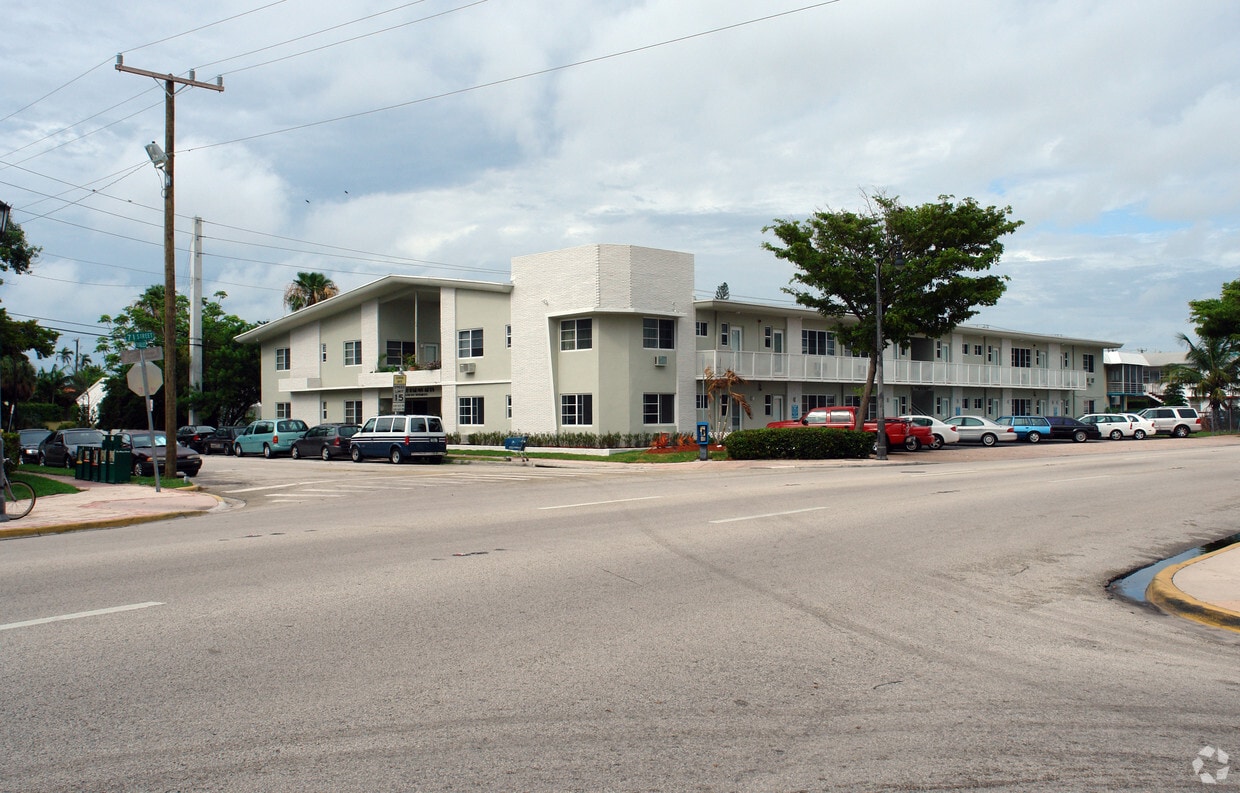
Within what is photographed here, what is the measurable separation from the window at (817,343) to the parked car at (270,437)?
76.3 ft

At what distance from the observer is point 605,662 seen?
20.4 ft

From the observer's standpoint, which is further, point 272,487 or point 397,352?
point 397,352

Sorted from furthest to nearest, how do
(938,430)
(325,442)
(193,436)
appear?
1. (193,436)
2. (938,430)
3. (325,442)

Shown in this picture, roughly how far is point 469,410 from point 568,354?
6.48 metres

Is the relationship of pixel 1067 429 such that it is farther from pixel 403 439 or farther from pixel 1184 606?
pixel 1184 606

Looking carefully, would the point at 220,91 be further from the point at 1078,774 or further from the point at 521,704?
the point at 1078,774

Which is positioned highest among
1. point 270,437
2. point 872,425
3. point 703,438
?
point 872,425

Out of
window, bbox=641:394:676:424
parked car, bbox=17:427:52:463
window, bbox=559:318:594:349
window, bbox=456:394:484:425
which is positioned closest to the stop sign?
window, bbox=559:318:594:349

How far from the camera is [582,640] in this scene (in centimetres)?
677

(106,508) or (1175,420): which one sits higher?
(1175,420)

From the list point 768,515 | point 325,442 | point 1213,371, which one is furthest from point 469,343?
point 1213,371

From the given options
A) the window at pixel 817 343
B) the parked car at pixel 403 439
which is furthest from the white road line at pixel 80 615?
the window at pixel 817 343

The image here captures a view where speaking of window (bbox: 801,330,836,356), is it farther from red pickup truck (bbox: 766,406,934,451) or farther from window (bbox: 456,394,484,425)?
window (bbox: 456,394,484,425)

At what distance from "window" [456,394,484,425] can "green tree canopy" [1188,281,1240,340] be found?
145 feet
